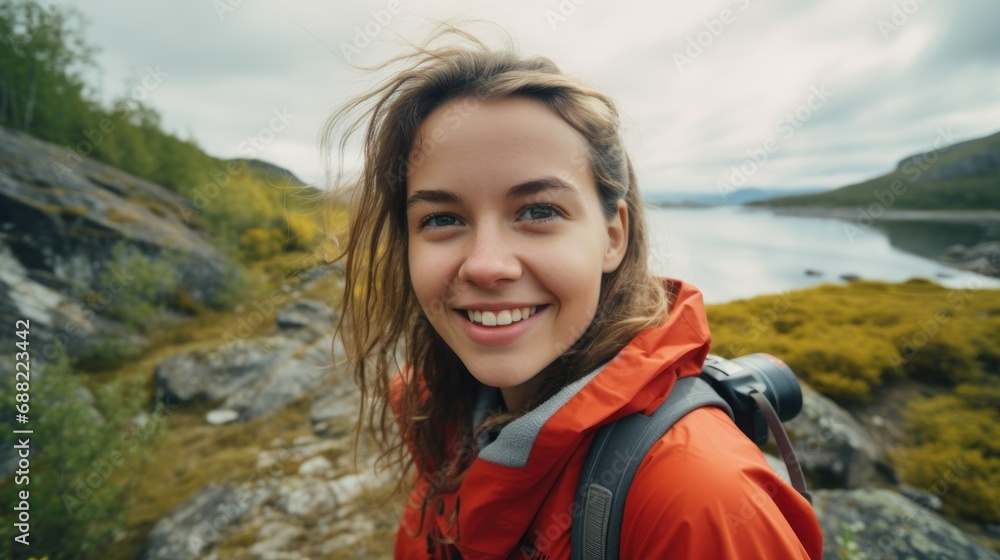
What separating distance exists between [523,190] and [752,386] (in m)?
1.03

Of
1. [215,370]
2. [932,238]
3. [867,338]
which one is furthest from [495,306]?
[932,238]

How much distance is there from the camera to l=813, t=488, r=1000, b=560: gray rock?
2736 millimetres

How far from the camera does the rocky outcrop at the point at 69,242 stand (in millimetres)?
6660

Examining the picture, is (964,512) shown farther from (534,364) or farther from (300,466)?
(300,466)

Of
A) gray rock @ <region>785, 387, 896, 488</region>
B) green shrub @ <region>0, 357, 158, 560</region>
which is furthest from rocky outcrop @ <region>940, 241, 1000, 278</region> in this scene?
green shrub @ <region>0, 357, 158, 560</region>

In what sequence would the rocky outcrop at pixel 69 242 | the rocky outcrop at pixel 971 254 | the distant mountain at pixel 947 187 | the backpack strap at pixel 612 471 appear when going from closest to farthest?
the backpack strap at pixel 612 471 < the rocky outcrop at pixel 69 242 < the rocky outcrop at pixel 971 254 < the distant mountain at pixel 947 187

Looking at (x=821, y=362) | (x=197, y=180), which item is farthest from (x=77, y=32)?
(x=821, y=362)

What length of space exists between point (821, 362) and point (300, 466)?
676 cm

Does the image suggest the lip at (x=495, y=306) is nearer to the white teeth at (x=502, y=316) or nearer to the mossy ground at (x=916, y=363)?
the white teeth at (x=502, y=316)

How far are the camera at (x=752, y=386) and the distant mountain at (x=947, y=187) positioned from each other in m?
61.6

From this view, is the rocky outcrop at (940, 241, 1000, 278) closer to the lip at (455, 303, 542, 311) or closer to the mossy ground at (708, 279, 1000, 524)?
the mossy ground at (708, 279, 1000, 524)

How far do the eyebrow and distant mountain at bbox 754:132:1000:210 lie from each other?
62.3 metres

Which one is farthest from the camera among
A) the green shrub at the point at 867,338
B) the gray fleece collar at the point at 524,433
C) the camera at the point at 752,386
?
the green shrub at the point at 867,338

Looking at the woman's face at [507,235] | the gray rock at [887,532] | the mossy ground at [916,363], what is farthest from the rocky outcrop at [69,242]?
the mossy ground at [916,363]
